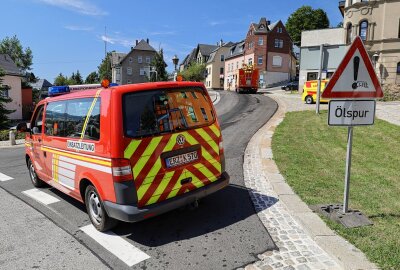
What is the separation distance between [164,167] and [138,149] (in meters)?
0.47

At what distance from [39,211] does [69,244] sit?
1.75 m

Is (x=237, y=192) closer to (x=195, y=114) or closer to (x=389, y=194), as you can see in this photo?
(x=195, y=114)

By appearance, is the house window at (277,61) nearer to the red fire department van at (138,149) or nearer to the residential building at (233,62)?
the residential building at (233,62)

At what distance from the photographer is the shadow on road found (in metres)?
4.52

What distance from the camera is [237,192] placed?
6289 mm

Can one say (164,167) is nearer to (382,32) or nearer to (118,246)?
(118,246)

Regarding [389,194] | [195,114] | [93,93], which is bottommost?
[389,194]

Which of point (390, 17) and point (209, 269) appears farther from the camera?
Answer: point (390, 17)

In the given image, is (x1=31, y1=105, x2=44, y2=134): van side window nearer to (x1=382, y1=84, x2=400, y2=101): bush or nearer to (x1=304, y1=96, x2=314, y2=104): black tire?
(x1=304, y1=96, x2=314, y2=104): black tire

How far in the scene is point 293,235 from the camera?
14.3 ft

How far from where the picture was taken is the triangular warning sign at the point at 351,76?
448cm

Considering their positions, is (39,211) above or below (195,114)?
below

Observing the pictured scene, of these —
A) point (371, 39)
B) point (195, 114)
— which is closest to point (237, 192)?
point (195, 114)

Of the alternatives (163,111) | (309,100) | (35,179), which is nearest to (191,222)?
(163,111)
